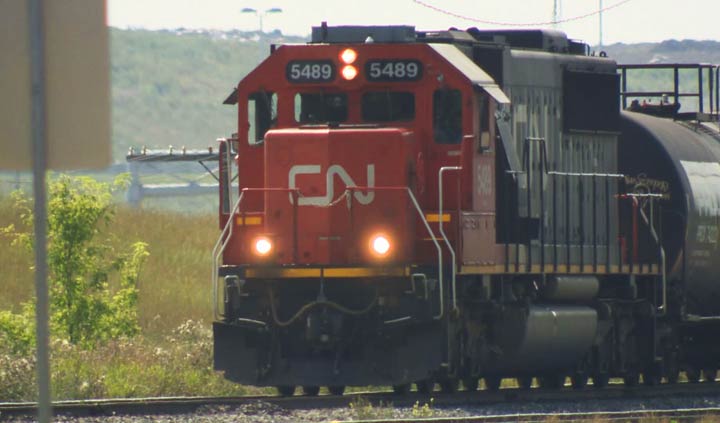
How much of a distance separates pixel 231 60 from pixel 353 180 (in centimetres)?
13739

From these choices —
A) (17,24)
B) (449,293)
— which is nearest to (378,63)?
(449,293)

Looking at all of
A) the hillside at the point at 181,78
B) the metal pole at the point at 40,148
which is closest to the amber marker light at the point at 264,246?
the metal pole at the point at 40,148

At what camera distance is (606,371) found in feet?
55.5

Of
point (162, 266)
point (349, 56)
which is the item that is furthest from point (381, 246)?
point (162, 266)

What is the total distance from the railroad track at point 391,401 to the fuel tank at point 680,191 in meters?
1.92

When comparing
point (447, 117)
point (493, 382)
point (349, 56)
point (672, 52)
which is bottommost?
point (493, 382)

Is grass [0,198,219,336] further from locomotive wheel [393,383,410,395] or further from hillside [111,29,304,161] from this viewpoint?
hillside [111,29,304,161]

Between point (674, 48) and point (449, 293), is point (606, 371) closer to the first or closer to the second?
point (449, 293)

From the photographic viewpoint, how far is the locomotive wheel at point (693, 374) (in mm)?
18812

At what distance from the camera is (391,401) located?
13.9m

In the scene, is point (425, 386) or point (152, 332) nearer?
point (425, 386)

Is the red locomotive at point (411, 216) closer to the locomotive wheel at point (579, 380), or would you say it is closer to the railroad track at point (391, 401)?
the locomotive wheel at point (579, 380)

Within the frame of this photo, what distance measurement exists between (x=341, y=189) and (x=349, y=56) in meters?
1.43

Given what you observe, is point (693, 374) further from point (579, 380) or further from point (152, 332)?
point (152, 332)
